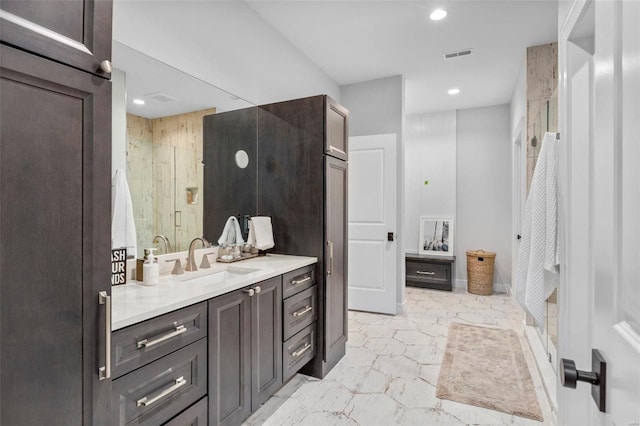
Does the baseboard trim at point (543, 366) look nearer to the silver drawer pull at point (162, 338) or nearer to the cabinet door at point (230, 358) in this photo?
the cabinet door at point (230, 358)

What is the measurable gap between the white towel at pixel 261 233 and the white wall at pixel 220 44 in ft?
3.32

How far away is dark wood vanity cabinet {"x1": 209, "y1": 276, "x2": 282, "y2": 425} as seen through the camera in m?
1.61

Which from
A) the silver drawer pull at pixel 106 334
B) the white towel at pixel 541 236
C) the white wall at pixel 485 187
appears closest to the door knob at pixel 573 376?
the white towel at pixel 541 236

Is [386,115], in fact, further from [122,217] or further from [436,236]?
[122,217]

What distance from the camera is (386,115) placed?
4.07 meters

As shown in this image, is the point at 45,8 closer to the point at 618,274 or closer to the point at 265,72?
the point at 618,274

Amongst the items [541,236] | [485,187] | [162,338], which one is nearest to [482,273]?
[485,187]

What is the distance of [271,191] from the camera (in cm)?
270

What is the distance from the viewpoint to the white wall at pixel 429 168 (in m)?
5.42

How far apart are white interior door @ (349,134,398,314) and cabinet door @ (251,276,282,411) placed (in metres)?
2.15

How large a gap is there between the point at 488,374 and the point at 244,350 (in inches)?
75.5

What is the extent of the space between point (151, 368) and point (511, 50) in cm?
401

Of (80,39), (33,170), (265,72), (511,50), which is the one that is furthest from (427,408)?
(511,50)

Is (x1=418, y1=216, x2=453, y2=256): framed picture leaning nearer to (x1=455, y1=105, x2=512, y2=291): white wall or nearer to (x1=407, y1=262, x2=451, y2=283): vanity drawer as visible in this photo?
(x1=455, y1=105, x2=512, y2=291): white wall
